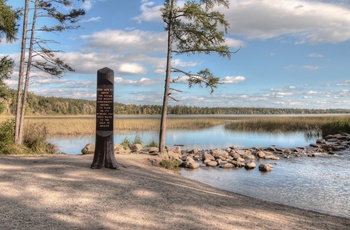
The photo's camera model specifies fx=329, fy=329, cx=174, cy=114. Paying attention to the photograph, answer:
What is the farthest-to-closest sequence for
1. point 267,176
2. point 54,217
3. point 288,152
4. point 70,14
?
point 288,152, point 70,14, point 267,176, point 54,217

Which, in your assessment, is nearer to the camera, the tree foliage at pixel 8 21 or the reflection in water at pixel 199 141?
the tree foliage at pixel 8 21

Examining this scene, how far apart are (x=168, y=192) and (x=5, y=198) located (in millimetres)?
3843

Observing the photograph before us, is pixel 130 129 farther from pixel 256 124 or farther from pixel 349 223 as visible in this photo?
pixel 349 223

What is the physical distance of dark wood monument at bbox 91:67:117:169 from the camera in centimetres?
1138

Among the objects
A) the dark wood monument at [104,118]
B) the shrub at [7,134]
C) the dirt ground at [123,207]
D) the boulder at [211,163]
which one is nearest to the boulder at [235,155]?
the boulder at [211,163]

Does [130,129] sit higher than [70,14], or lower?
lower

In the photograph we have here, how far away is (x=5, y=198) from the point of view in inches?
290

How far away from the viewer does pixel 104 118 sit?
450 inches

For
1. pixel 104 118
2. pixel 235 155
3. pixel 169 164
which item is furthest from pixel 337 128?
pixel 104 118

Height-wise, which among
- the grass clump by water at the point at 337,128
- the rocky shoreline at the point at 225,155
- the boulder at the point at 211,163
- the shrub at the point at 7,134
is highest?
the grass clump by water at the point at 337,128

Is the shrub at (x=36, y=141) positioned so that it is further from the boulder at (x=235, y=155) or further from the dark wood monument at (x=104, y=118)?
the boulder at (x=235, y=155)

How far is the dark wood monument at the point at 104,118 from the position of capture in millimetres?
11383

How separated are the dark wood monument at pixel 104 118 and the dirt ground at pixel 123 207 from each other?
130cm

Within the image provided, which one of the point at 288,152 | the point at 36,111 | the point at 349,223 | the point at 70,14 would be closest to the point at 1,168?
the point at 349,223
